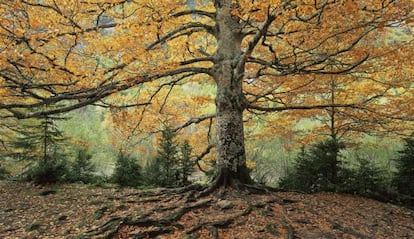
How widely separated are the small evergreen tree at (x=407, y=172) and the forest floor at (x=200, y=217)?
128cm

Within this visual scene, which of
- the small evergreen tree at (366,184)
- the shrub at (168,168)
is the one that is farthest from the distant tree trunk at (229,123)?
the shrub at (168,168)

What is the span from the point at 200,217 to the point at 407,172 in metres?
6.98

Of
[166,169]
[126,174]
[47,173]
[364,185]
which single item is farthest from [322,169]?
[47,173]

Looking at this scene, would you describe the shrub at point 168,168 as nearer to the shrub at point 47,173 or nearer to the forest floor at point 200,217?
the shrub at point 47,173

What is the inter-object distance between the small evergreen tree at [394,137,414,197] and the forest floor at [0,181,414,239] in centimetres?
128

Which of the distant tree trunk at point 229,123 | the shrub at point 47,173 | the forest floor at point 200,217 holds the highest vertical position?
the distant tree trunk at point 229,123

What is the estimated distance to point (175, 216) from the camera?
5609 mm

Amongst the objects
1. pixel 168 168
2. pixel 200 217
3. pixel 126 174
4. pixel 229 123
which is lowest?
pixel 200 217

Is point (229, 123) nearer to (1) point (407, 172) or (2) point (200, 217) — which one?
(2) point (200, 217)

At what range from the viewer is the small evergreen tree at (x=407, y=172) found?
29.4ft

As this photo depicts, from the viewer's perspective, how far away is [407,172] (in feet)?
30.0

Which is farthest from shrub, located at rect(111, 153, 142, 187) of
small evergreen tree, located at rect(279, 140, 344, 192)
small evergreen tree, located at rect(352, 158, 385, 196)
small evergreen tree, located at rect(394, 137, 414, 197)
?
small evergreen tree, located at rect(394, 137, 414, 197)

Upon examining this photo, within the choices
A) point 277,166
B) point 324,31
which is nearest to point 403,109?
point 324,31

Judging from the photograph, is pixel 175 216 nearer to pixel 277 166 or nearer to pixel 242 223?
pixel 242 223
